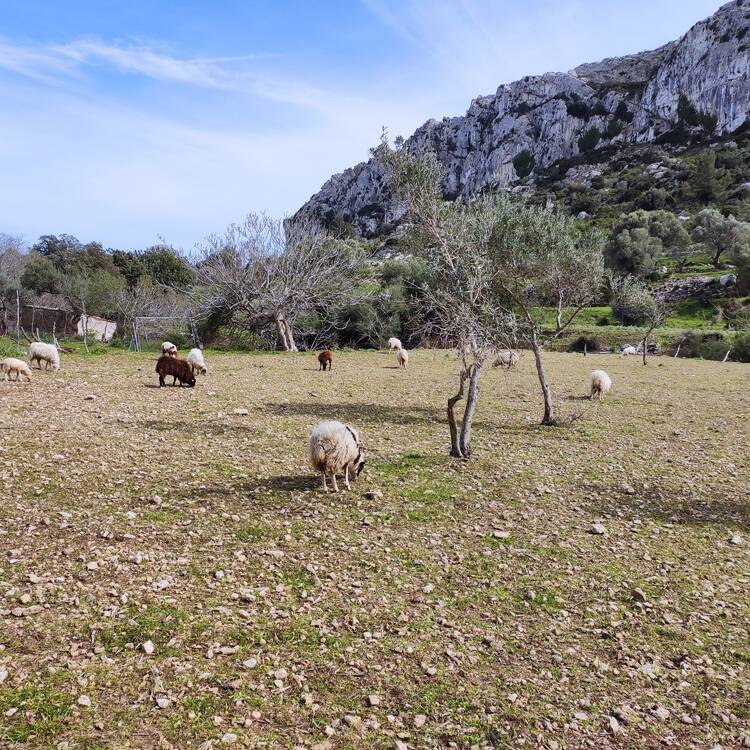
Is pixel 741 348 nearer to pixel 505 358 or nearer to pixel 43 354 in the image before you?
pixel 505 358

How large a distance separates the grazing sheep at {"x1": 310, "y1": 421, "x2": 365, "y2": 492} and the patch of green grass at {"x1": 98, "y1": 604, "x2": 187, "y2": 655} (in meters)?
4.53

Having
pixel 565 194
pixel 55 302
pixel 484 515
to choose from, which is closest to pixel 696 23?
pixel 565 194

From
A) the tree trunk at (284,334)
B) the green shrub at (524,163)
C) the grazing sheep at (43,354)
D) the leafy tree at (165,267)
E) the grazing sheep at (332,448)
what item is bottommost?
the grazing sheep at (332,448)

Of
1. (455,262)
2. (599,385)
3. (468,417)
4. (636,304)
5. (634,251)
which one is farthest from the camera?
(634,251)

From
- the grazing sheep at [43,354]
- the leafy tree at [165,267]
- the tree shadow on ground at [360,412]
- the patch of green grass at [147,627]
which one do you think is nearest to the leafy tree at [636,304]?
the tree shadow on ground at [360,412]

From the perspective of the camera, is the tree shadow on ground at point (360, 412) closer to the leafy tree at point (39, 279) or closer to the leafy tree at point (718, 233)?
the leafy tree at point (39, 279)

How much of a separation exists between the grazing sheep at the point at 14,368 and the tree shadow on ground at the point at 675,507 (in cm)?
2257

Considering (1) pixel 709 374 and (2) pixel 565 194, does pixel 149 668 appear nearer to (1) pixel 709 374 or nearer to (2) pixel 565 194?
(1) pixel 709 374

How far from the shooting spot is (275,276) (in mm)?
44719

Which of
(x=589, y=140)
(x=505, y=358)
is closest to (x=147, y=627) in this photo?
(x=505, y=358)

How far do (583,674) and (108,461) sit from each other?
1053 centimetres

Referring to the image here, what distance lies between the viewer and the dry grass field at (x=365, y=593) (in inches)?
203

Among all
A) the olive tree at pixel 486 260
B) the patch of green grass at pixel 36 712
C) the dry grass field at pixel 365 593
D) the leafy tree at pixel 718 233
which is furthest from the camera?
the leafy tree at pixel 718 233

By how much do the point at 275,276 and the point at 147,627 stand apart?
133 feet
